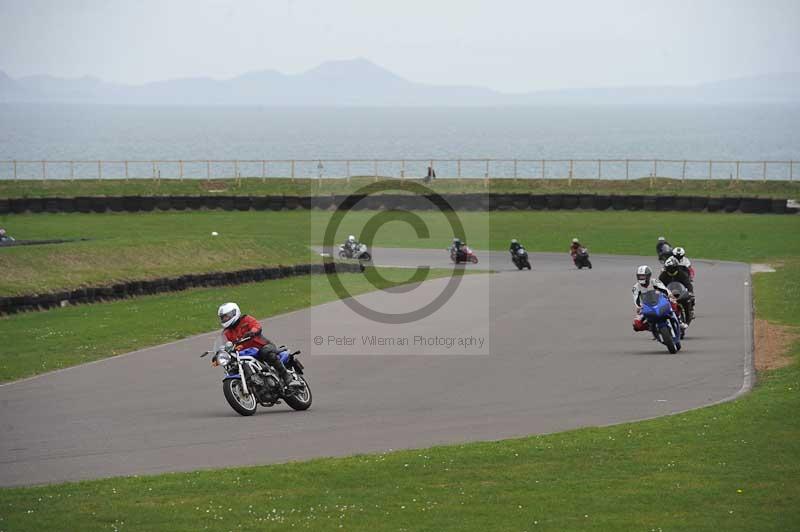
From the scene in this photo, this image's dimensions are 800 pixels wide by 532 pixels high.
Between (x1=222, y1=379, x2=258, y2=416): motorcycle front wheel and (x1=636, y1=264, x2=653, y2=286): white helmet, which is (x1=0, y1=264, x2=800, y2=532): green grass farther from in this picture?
(x1=636, y1=264, x2=653, y2=286): white helmet

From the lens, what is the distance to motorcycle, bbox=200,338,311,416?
1766 cm

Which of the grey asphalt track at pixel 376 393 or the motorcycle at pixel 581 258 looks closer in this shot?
the grey asphalt track at pixel 376 393

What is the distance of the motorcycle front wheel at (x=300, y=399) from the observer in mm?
18263

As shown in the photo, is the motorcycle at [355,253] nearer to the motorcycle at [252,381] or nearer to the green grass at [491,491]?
the motorcycle at [252,381]

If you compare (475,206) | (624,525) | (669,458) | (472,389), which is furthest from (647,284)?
(475,206)

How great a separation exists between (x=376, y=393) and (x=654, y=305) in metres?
6.59

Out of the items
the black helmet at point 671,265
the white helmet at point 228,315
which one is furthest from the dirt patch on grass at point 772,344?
the white helmet at point 228,315

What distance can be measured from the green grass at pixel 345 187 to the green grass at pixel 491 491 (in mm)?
58045

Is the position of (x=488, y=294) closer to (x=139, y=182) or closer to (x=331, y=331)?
(x=331, y=331)

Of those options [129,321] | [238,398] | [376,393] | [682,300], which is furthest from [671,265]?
[129,321]

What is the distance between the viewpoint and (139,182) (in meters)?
76.6

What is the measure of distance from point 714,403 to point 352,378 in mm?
6287

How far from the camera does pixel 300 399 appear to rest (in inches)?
722

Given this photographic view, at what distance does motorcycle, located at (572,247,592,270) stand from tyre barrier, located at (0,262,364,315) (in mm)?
7818
